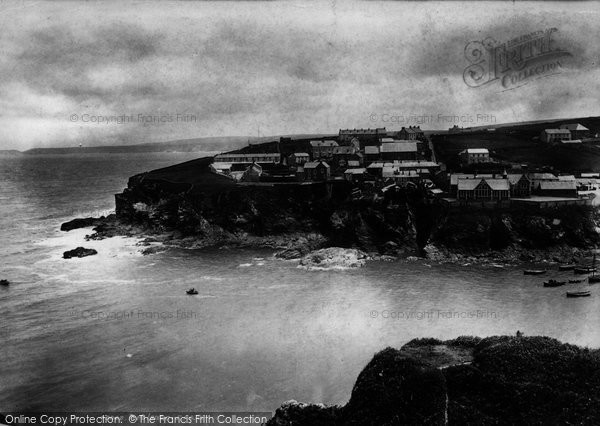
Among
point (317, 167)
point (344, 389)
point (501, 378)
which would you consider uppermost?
point (317, 167)

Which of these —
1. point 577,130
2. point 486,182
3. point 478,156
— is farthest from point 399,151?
point 577,130

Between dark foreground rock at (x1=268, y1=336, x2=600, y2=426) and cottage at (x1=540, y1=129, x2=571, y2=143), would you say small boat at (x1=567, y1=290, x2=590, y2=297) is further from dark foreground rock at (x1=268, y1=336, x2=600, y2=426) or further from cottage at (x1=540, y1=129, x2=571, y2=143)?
cottage at (x1=540, y1=129, x2=571, y2=143)

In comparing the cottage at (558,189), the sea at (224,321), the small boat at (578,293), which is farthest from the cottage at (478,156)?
the small boat at (578,293)

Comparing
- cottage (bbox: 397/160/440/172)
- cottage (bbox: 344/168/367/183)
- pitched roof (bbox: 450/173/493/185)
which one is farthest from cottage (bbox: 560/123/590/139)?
cottage (bbox: 344/168/367/183)

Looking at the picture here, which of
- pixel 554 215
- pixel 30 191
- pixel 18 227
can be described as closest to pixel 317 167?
pixel 554 215

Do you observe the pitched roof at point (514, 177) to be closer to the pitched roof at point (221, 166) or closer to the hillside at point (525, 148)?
the hillside at point (525, 148)

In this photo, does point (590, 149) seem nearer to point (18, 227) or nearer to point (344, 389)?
point (344, 389)

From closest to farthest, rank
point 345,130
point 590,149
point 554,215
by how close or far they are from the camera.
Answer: point 554,215 < point 590,149 < point 345,130
